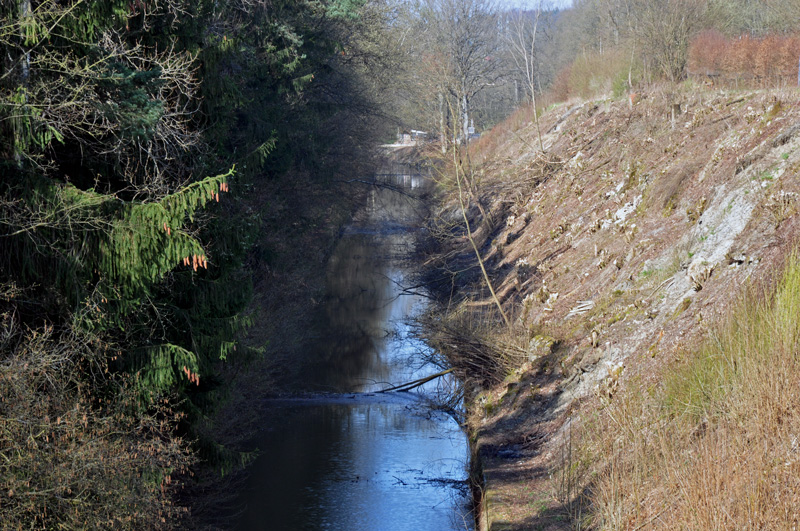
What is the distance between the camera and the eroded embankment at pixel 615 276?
35.6 ft

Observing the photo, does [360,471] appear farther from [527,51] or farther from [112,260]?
[527,51]

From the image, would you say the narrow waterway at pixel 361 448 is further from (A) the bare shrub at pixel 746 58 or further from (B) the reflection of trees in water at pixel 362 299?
(A) the bare shrub at pixel 746 58

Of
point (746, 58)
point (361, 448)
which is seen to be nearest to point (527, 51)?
Result: point (746, 58)

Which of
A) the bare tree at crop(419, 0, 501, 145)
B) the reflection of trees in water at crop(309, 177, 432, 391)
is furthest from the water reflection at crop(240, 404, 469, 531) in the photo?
the bare tree at crop(419, 0, 501, 145)

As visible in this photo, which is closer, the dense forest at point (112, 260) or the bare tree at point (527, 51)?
the dense forest at point (112, 260)

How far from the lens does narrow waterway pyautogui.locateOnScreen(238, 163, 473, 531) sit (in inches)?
549

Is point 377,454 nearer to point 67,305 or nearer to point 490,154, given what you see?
point 67,305

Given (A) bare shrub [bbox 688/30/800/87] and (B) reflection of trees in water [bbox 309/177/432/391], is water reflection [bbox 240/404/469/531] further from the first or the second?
(A) bare shrub [bbox 688/30/800/87]

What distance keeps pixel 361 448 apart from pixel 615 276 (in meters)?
6.35

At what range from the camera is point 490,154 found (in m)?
39.5

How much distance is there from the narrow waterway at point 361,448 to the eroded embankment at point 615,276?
4.22ft

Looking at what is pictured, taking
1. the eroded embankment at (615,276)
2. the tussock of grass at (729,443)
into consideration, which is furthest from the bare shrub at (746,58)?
the tussock of grass at (729,443)

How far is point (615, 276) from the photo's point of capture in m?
16.1

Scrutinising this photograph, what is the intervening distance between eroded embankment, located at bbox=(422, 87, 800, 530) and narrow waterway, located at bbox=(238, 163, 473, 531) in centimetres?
129
